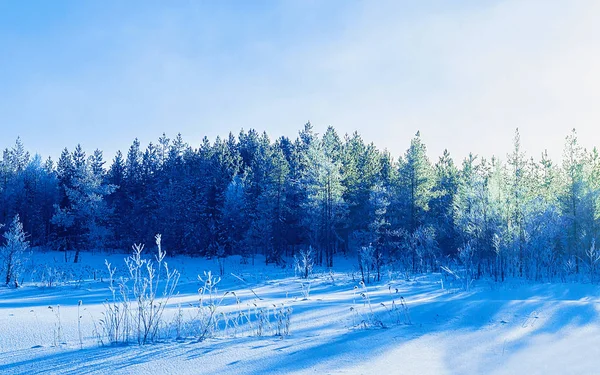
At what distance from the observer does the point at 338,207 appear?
1479 inches

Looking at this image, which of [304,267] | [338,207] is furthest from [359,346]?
[338,207]

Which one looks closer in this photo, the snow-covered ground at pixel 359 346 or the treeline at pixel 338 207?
the snow-covered ground at pixel 359 346

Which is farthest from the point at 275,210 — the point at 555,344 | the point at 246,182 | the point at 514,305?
the point at 555,344

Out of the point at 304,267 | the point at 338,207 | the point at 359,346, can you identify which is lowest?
the point at 304,267

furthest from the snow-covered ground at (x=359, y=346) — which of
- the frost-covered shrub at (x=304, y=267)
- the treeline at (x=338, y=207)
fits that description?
the treeline at (x=338, y=207)

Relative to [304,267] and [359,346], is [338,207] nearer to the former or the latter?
[304,267]

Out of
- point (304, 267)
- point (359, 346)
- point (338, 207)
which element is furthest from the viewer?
point (338, 207)

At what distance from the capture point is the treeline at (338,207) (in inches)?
1176

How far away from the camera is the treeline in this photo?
29.9 m

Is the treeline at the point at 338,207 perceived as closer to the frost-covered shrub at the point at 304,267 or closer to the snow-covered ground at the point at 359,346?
the frost-covered shrub at the point at 304,267

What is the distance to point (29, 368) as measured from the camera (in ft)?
15.7

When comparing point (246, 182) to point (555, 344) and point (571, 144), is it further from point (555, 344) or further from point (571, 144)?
point (555, 344)

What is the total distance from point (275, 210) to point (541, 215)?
21.3m

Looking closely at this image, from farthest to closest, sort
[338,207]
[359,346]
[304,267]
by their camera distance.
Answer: [338,207]
[304,267]
[359,346]
